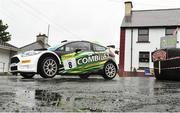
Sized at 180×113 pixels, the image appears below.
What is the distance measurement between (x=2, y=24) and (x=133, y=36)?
25582 mm

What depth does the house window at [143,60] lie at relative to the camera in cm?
3297

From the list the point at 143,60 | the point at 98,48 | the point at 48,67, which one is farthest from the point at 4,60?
the point at 48,67

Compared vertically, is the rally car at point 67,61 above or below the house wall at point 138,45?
below

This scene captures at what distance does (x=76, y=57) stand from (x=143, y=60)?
76.3 ft

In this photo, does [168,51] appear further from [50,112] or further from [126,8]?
[126,8]

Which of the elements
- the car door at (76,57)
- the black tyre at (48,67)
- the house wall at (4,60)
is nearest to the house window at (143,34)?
the house wall at (4,60)

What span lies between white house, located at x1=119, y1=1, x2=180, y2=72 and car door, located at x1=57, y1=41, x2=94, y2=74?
2216 centimetres

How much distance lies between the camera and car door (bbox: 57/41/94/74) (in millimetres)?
10508

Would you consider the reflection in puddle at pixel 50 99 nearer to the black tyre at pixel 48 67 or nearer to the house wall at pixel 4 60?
the black tyre at pixel 48 67

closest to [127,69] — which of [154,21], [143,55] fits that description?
[143,55]

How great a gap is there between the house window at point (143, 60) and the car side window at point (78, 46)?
22.0 meters

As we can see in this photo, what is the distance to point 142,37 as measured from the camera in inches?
1341

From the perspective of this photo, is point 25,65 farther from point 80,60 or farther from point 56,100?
point 56,100

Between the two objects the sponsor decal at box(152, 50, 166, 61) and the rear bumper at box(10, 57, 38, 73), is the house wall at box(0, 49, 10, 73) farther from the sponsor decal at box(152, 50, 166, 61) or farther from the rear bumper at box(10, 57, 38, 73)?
the sponsor decal at box(152, 50, 166, 61)
